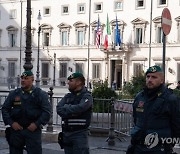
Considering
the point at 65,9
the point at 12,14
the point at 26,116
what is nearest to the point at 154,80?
the point at 26,116

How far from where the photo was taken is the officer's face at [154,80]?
196 inches

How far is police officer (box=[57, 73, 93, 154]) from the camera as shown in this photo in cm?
614

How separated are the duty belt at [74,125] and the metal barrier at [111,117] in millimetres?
3795

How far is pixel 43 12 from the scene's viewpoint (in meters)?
57.3

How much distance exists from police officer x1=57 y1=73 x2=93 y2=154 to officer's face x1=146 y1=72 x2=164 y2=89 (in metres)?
1.38

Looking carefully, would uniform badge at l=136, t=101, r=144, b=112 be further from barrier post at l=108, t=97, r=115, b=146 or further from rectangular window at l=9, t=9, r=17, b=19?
rectangular window at l=9, t=9, r=17, b=19

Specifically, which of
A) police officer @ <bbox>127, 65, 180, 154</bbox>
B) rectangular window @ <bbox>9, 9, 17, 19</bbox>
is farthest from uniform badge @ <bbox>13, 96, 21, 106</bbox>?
rectangular window @ <bbox>9, 9, 17, 19</bbox>

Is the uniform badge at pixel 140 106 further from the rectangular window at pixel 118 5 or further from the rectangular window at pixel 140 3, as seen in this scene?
the rectangular window at pixel 118 5

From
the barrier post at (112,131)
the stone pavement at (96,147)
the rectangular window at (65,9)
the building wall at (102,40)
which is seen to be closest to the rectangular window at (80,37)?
the building wall at (102,40)

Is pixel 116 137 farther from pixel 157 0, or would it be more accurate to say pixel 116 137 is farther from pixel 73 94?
pixel 157 0

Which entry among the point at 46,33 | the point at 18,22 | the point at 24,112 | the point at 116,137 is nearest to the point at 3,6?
the point at 18,22

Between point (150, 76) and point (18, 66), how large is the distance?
182 feet

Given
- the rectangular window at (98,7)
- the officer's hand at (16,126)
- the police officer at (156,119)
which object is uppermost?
the rectangular window at (98,7)

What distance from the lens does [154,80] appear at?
5.01 m
